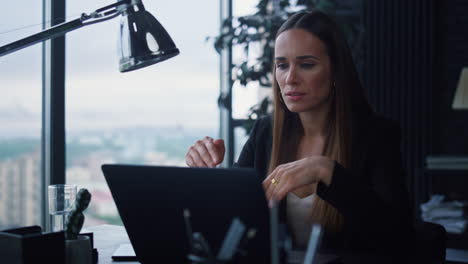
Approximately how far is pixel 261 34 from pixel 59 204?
2211 mm

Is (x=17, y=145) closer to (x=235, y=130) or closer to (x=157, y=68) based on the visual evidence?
(x=157, y=68)

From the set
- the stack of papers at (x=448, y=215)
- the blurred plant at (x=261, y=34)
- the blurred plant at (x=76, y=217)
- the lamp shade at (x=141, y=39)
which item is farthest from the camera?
the blurred plant at (x=261, y=34)

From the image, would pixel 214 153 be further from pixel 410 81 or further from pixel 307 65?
pixel 410 81

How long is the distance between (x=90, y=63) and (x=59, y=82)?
0.30 metres

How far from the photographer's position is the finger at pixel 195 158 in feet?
4.36

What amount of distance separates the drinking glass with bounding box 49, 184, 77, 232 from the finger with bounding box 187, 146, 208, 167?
31cm

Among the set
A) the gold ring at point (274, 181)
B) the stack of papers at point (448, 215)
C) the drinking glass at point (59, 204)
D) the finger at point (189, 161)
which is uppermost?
the finger at point (189, 161)

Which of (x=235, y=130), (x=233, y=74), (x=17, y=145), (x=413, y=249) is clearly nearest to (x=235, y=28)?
(x=233, y=74)

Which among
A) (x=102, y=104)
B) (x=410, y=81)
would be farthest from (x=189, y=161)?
(x=410, y=81)

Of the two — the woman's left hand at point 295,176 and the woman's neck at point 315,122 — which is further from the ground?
the woman's neck at point 315,122

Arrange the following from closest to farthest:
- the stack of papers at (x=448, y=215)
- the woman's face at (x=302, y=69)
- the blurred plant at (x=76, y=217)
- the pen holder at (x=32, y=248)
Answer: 1. the pen holder at (x=32, y=248)
2. the blurred plant at (x=76, y=217)
3. the woman's face at (x=302, y=69)
4. the stack of papers at (x=448, y=215)

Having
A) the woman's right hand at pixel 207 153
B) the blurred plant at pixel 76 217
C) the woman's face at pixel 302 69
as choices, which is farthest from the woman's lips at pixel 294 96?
the blurred plant at pixel 76 217

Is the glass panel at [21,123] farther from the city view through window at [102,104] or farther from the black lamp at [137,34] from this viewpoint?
the black lamp at [137,34]

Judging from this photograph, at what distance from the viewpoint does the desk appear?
4.02 feet
